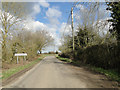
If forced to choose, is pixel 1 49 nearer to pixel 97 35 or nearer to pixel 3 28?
pixel 3 28

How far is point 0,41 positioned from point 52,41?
144ft

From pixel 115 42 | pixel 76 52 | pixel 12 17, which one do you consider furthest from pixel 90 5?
pixel 76 52

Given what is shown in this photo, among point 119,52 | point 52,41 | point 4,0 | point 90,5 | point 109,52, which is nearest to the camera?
point 90,5

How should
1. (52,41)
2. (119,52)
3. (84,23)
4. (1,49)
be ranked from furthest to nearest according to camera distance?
(52,41) → (84,23) → (1,49) → (119,52)

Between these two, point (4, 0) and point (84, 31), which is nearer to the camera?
point (4, 0)

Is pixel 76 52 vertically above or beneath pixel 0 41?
beneath

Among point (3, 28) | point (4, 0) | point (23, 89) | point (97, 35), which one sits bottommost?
point (23, 89)

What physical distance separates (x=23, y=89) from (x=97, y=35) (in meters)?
12.8

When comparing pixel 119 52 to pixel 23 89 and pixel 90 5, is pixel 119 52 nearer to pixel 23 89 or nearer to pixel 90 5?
pixel 90 5

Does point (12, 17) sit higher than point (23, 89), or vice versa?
point (12, 17)

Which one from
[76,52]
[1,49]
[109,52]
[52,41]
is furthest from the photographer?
[52,41]

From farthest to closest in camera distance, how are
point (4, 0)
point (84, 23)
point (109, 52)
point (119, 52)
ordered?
point (84, 23)
point (4, 0)
point (109, 52)
point (119, 52)

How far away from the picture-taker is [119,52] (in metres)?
8.50

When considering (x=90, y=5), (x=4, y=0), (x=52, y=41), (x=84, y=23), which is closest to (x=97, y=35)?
(x=84, y=23)
